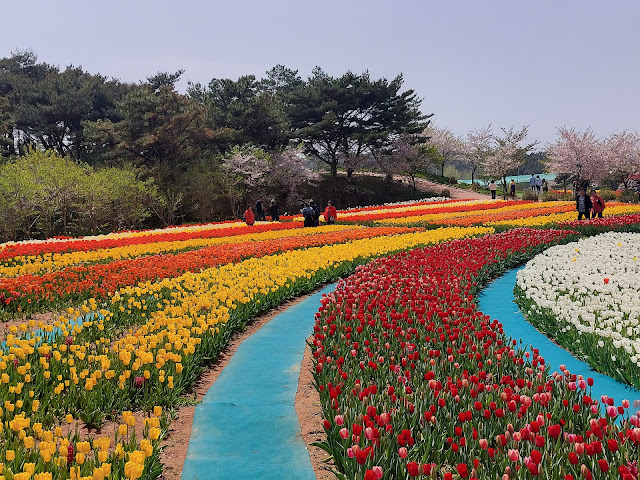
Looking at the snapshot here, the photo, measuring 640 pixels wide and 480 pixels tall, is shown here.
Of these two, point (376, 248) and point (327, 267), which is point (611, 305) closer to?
point (327, 267)

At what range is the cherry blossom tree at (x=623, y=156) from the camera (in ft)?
165

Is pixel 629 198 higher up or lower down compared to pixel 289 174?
lower down

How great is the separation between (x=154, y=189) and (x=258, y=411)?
28379mm

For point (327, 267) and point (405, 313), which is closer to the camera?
point (405, 313)

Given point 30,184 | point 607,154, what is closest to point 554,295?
point 30,184

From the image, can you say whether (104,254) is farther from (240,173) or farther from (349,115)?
(349,115)

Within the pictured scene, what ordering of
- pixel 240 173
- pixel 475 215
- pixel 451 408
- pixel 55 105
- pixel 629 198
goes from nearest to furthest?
pixel 451 408 < pixel 475 215 < pixel 629 198 < pixel 240 173 < pixel 55 105

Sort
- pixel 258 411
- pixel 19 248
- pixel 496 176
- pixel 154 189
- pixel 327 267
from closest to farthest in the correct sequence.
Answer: pixel 258 411 < pixel 327 267 < pixel 19 248 < pixel 154 189 < pixel 496 176

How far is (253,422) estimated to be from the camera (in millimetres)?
5066

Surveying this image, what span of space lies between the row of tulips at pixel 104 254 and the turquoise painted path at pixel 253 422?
822 centimetres

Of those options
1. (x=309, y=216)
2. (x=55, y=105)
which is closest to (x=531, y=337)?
(x=309, y=216)

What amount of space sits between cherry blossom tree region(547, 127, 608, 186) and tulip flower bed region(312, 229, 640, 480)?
148 ft

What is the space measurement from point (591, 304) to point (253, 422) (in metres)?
5.08

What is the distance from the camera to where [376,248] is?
14938 millimetres
